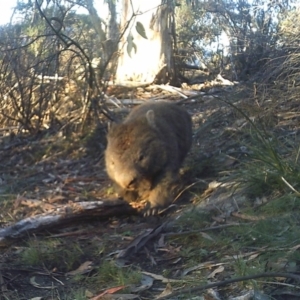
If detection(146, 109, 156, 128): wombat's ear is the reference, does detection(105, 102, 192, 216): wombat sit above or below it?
below

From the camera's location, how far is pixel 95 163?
348 inches

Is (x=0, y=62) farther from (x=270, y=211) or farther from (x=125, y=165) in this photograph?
(x=270, y=211)

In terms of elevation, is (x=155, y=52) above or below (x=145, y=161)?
above

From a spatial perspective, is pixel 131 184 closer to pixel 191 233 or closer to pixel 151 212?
pixel 151 212

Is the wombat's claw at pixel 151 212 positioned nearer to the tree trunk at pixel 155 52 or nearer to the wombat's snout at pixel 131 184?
the wombat's snout at pixel 131 184

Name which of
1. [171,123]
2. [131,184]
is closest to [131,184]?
[131,184]

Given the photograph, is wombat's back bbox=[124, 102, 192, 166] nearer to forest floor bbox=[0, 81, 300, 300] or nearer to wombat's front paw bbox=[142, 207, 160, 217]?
forest floor bbox=[0, 81, 300, 300]

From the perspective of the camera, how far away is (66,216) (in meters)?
6.07

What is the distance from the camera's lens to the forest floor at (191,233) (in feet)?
13.6

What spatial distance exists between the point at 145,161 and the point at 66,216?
0.98 meters

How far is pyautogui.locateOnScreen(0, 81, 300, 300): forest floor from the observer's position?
4145 mm

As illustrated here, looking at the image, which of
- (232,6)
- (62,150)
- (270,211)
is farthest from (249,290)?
(232,6)

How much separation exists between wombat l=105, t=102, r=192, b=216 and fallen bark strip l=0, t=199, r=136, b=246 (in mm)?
215

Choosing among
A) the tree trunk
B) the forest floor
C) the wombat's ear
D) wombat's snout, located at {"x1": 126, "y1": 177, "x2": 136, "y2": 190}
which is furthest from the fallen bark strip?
the tree trunk
